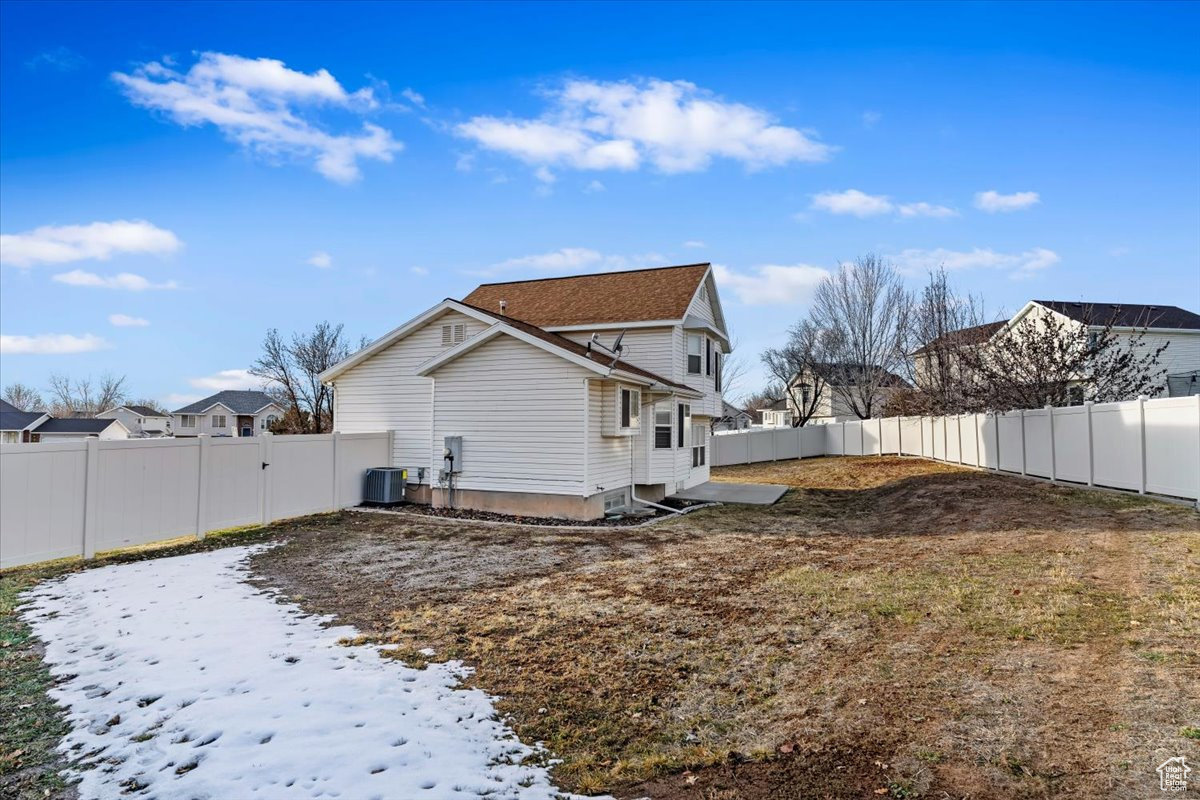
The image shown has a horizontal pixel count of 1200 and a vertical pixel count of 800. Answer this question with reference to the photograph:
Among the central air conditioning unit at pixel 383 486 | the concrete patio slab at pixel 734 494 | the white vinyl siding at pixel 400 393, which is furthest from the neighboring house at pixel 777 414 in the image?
the central air conditioning unit at pixel 383 486

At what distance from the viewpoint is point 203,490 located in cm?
1095

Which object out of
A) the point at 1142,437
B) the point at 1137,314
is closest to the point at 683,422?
the point at 1142,437

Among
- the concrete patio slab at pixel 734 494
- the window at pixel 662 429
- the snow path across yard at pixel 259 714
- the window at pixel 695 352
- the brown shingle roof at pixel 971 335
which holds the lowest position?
the concrete patio slab at pixel 734 494

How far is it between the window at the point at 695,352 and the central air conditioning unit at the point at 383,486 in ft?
29.5

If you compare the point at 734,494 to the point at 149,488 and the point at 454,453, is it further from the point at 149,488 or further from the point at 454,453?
the point at 149,488

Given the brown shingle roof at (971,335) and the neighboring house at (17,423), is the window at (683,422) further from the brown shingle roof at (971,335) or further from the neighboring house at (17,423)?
the neighboring house at (17,423)

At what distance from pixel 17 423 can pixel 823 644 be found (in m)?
64.5

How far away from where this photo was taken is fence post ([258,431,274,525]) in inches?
479

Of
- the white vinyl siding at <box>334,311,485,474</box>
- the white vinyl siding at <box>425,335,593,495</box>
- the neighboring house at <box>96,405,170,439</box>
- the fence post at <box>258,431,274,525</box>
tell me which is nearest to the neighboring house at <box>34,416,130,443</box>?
the neighboring house at <box>96,405,170,439</box>

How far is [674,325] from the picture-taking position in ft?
55.8

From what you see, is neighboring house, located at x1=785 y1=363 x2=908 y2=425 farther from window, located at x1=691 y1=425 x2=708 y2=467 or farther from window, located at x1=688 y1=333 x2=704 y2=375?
window, located at x1=688 y1=333 x2=704 y2=375

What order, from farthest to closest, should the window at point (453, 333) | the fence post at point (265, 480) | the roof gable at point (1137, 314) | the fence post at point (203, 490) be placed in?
the roof gable at point (1137, 314)
the window at point (453, 333)
the fence post at point (265, 480)
the fence post at point (203, 490)

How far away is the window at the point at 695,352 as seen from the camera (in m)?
18.4

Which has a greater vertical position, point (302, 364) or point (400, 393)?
point (302, 364)
